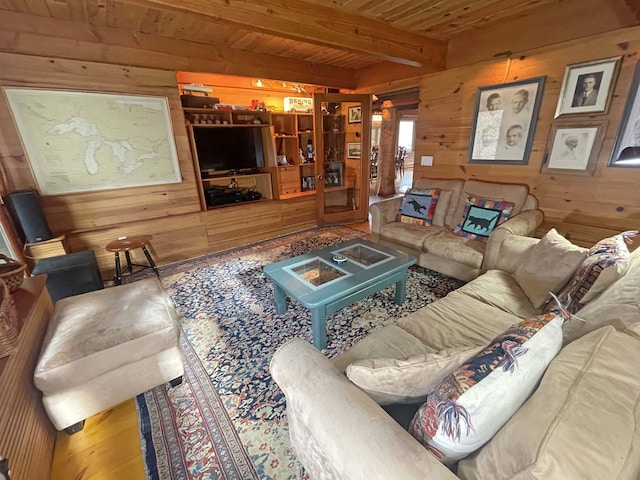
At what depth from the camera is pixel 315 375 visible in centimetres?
92

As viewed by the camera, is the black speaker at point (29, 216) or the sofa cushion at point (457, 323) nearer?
the sofa cushion at point (457, 323)

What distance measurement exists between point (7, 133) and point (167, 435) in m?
2.96

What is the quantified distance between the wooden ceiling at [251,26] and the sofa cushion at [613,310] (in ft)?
7.72

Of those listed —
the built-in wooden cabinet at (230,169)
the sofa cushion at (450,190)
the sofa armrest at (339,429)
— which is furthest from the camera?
the built-in wooden cabinet at (230,169)

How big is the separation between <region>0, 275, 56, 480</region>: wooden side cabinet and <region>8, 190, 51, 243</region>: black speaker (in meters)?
1.34

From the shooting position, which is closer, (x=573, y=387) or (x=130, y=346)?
(x=573, y=387)

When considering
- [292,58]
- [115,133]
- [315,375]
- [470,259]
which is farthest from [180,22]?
[470,259]

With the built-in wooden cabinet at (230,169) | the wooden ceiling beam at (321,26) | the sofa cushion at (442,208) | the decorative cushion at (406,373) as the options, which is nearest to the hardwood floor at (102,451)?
the decorative cushion at (406,373)

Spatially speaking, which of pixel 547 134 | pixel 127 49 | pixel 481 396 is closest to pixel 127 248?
pixel 127 49

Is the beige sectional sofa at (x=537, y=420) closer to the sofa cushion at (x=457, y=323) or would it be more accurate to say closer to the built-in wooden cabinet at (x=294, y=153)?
the sofa cushion at (x=457, y=323)

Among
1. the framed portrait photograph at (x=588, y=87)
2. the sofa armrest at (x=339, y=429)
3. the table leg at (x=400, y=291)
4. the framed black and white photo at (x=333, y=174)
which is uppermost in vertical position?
the framed portrait photograph at (x=588, y=87)

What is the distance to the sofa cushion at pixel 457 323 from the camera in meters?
1.35

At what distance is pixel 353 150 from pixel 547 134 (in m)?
2.57

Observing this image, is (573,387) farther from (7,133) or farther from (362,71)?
(362,71)
